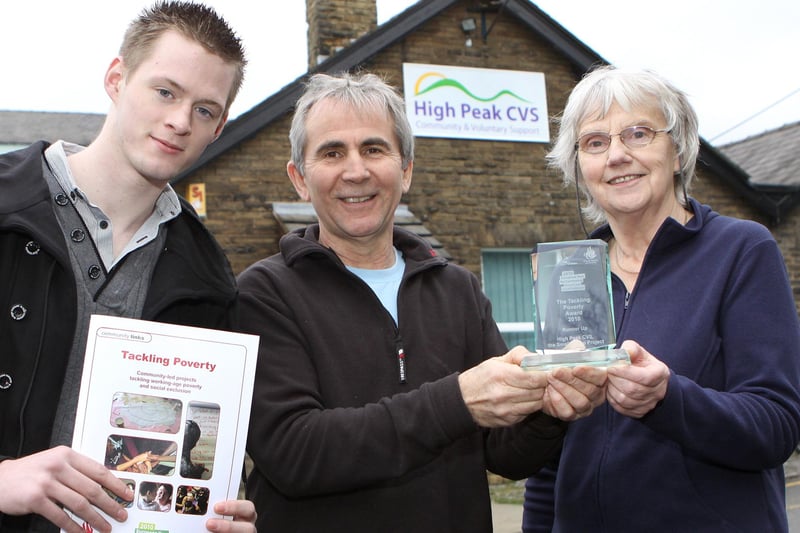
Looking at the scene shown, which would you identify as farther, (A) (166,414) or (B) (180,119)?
(B) (180,119)

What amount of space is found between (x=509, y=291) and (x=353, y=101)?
833 cm

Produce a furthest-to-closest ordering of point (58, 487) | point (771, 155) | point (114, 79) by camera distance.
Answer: point (771, 155) → point (114, 79) → point (58, 487)

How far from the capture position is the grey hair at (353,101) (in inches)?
98.6

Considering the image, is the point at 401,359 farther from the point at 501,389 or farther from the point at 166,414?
the point at 166,414

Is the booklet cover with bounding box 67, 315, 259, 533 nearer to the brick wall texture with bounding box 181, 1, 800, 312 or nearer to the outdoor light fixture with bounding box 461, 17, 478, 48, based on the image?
the brick wall texture with bounding box 181, 1, 800, 312

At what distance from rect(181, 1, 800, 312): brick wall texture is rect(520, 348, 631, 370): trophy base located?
768 centimetres

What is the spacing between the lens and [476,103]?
34.8ft

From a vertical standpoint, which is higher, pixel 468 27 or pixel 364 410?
pixel 468 27

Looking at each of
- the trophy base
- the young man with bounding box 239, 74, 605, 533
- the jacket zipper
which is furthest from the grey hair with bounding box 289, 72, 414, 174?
the trophy base

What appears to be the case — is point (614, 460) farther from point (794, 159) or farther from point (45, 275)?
point (794, 159)

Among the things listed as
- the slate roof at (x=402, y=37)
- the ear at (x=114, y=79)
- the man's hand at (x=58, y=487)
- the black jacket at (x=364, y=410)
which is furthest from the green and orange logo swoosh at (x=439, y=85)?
the man's hand at (x=58, y=487)

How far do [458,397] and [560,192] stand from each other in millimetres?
9261

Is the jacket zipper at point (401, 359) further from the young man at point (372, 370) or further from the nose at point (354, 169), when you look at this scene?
the nose at point (354, 169)

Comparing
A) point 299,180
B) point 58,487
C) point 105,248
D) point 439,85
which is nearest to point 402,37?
point 439,85
